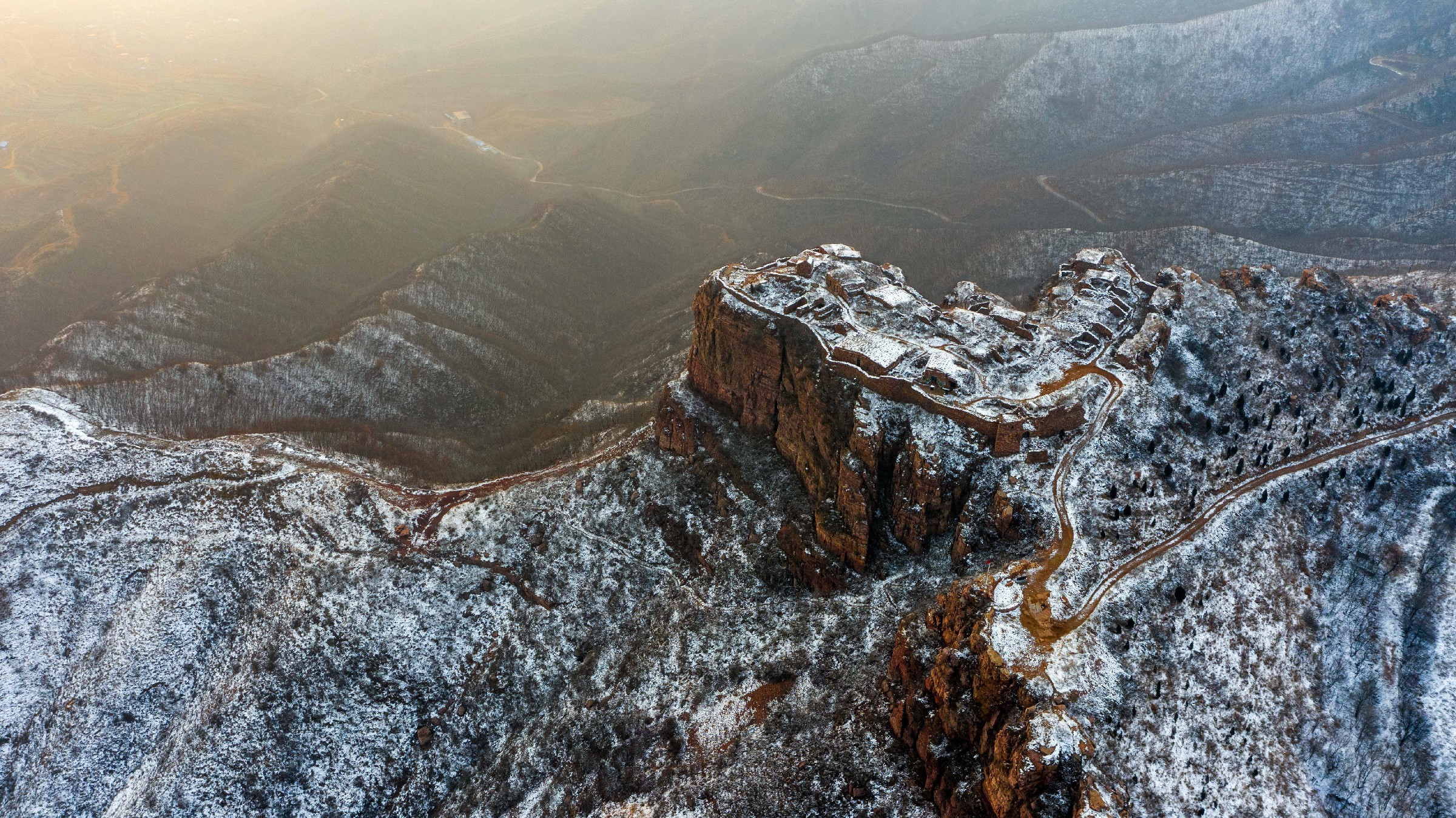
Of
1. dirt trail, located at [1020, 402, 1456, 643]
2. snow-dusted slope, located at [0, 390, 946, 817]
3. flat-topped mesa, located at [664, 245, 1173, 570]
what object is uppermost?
flat-topped mesa, located at [664, 245, 1173, 570]

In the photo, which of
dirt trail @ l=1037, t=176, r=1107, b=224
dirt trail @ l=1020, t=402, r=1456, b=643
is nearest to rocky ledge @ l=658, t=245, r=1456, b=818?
dirt trail @ l=1020, t=402, r=1456, b=643

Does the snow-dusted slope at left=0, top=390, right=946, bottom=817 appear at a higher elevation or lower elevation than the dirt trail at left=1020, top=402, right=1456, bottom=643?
lower

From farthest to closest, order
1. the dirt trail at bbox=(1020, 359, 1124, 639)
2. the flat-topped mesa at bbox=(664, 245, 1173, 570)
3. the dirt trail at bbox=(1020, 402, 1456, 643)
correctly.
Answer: the flat-topped mesa at bbox=(664, 245, 1173, 570), the dirt trail at bbox=(1020, 359, 1124, 639), the dirt trail at bbox=(1020, 402, 1456, 643)

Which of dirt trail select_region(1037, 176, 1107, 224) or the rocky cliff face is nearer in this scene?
the rocky cliff face

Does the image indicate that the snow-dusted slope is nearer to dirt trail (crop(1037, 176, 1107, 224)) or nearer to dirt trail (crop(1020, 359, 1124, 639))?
dirt trail (crop(1020, 359, 1124, 639))

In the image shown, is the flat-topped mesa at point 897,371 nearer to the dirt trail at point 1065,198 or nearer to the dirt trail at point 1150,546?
the dirt trail at point 1150,546

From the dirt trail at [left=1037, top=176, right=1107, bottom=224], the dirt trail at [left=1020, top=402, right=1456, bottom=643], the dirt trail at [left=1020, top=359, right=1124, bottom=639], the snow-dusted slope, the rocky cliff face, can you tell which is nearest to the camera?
the rocky cliff face
